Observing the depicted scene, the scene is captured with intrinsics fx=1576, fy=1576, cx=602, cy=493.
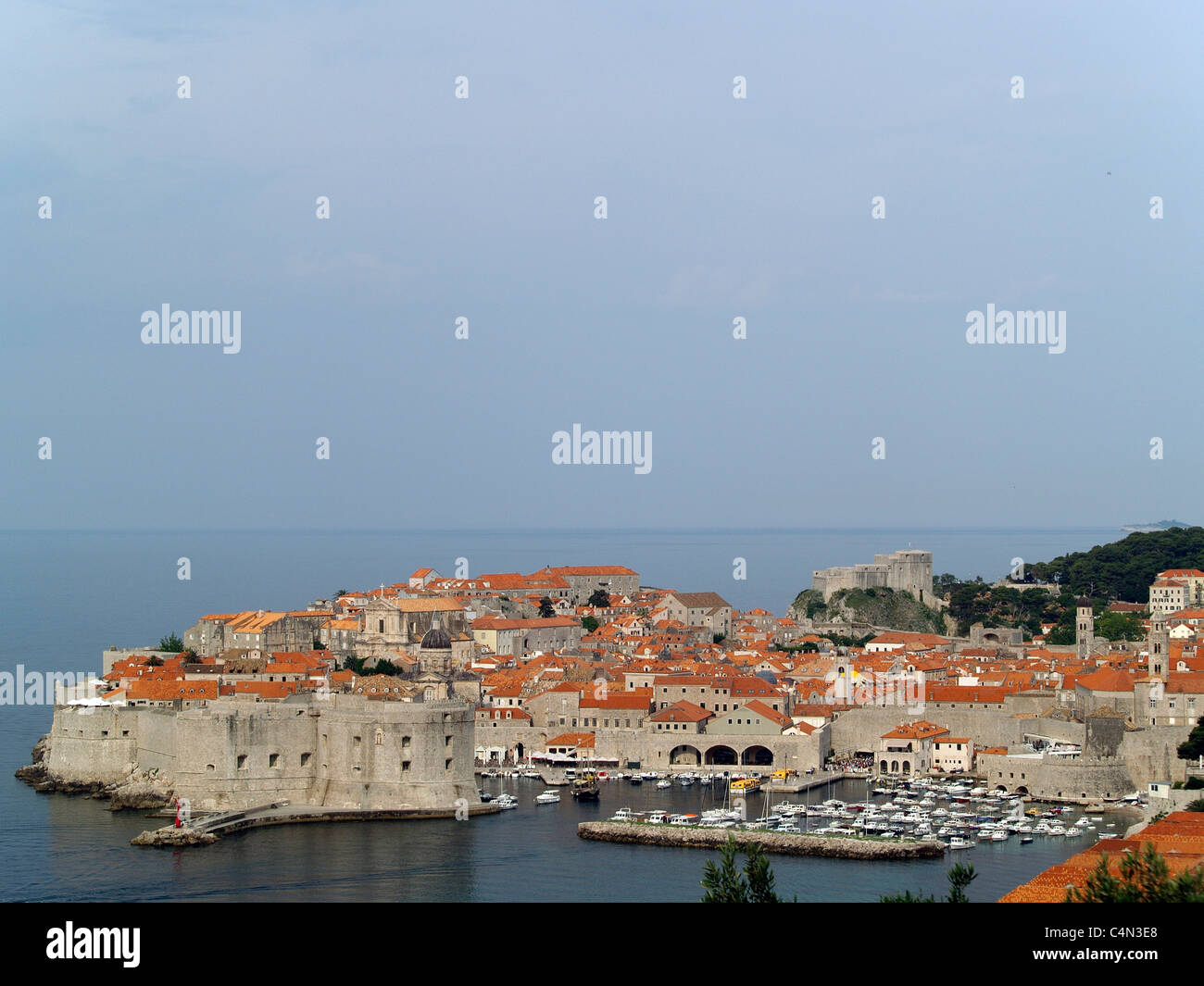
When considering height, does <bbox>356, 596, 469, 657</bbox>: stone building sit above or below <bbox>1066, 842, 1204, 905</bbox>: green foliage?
above

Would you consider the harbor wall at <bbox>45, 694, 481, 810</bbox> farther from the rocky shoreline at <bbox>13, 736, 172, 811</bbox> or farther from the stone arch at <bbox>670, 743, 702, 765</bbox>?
the stone arch at <bbox>670, 743, 702, 765</bbox>

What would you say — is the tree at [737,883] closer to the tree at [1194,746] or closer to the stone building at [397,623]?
the tree at [1194,746]

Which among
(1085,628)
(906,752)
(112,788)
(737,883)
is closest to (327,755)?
(112,788)

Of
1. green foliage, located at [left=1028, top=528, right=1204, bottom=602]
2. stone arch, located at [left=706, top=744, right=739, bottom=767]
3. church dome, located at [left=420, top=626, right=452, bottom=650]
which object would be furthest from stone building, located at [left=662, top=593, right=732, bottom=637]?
stone arch, located at [left=706, top=744, right=739, bottom=767]

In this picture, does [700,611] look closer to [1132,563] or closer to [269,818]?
[1132,563]

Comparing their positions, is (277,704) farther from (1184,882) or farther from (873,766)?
(1184,882)
